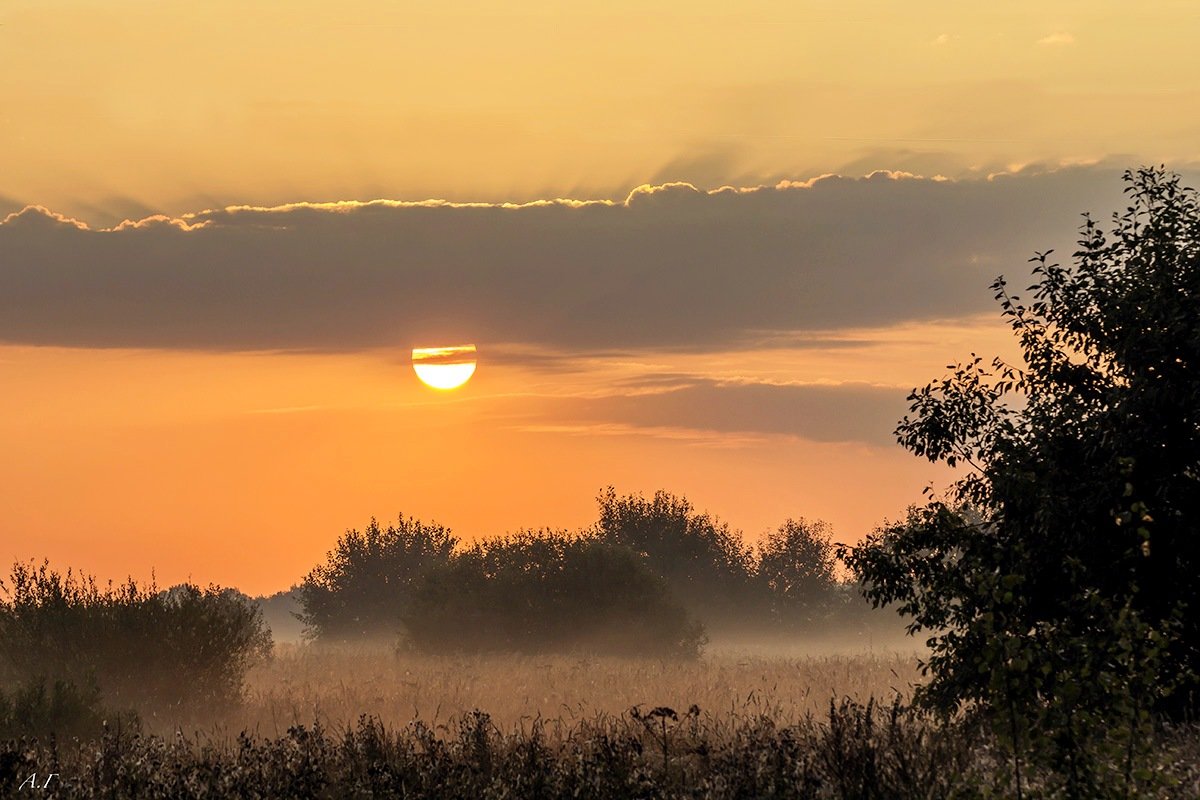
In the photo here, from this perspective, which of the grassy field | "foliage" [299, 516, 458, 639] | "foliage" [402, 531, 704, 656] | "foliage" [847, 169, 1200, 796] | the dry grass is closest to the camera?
the grassy field

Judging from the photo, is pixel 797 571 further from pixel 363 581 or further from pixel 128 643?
pixel 128 643

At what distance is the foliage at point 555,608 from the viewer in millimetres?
46750

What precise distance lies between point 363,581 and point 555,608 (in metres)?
19.3

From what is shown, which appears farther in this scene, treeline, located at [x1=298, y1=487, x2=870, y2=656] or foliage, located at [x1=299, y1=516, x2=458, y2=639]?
foliage, located at [x1=299, y1=516, x2=458, y2=639]

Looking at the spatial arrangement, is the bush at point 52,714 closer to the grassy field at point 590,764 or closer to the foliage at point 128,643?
the grassy field at point 590,764

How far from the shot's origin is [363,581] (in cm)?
6431

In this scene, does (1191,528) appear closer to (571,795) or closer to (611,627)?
(571,795)

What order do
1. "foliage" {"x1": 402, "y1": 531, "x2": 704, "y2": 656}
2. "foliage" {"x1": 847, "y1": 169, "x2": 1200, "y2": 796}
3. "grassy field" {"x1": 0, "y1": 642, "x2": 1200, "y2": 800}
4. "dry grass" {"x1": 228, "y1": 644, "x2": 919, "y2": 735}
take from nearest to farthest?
"grassy field" {"x1": 0, "y1": 642, "x2": 1200, "y2": 800} → "foliage" {"x1": 847, "y1": 169, "x2": 1200, "y2": 796} → "dry grass" {"x1": 228, "y1": 644, "x2": 919, "y2": 735} → "foliage" {"x1": 402, "y1": 531, "x2": 704, "y2": 656}

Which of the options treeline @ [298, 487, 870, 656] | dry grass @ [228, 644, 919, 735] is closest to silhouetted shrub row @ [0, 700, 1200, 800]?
dry grass @ [228, 644, 919, 735]

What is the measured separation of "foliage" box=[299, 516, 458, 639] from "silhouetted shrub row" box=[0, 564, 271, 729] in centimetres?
3583

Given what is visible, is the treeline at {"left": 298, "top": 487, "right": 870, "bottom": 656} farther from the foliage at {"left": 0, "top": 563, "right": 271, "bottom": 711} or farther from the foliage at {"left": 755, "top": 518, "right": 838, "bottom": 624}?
the foliage at {"left": 0, "top": 563, "right": 271, "bottom": 711}

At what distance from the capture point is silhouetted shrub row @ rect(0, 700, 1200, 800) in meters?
12.8

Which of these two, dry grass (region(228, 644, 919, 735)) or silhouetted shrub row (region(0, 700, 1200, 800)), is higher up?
silhouetted shrub row (region(0, 700, 1200, 800))

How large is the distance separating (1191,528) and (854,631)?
60245mm
